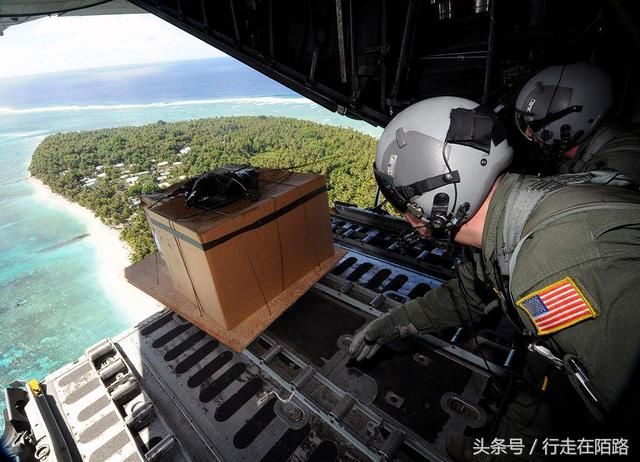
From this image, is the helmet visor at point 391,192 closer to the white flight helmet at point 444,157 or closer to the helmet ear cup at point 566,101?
the white flight helmet at point 444,157

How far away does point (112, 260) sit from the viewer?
74.5 ft

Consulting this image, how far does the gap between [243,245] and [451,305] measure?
4.73 ft

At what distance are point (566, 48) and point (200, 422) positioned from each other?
4.47 m

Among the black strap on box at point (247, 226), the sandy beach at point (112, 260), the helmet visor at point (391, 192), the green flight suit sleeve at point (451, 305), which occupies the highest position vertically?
the helmet visor at point (391, 192)

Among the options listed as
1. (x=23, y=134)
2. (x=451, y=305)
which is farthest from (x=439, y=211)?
(x=23, y=134)

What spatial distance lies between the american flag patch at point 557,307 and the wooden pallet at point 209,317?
5.38 feet

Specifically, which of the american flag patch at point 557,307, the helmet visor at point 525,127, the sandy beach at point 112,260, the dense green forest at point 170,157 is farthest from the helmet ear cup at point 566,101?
the dense green forest at point 170,157

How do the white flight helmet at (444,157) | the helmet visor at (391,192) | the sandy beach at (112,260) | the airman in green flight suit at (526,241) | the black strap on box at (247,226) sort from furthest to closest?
the sandy beach at (112,260) < the black strap on box at (247,226) < the helmet visor at (391,192) < the white flight helmet at (444,157) < the airman in green flight suit at (526,241)

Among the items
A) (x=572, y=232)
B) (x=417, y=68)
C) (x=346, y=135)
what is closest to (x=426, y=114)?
(x=572, y=232)

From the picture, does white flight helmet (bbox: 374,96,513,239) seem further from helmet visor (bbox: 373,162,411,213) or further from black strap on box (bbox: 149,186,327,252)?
black strap on box (bbox: 149,186,327,252)

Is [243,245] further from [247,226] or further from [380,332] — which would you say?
[380,332]

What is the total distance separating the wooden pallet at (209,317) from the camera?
84.7 inches

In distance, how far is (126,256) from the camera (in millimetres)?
23094

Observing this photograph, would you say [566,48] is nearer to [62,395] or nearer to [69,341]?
[62,395]
